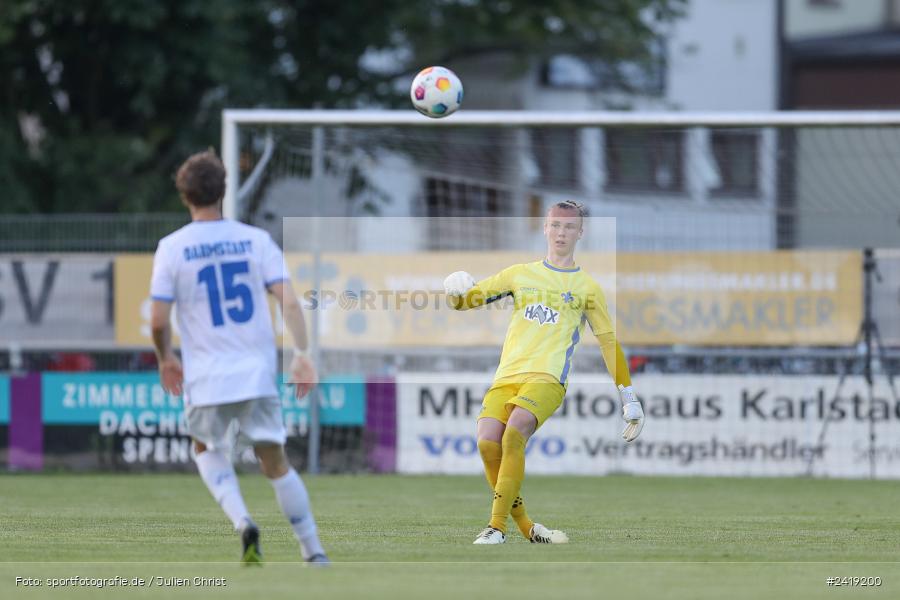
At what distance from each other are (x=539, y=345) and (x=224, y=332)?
2.67 metres

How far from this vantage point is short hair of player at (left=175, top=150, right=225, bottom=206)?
7914 mm

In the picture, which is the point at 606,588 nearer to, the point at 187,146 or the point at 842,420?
the point at 842,420

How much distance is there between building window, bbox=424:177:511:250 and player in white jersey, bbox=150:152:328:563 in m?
11.0

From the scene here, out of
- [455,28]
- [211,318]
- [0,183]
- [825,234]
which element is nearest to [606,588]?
[211,318]

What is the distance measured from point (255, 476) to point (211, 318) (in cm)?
968

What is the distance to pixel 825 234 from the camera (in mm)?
18281

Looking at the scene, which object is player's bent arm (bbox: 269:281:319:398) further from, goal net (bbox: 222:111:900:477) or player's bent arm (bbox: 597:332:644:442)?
goal net (bbox: 222:111:900:477)

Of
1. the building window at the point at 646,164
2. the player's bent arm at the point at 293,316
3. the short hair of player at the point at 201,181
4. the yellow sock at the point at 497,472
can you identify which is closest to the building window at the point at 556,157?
the building window at the point at 646,164

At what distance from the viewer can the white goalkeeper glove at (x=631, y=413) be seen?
9.80 m

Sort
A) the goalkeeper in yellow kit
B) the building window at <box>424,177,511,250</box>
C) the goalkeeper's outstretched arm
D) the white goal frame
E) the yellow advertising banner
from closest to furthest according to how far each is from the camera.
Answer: the goalkeeper in yellow kit < the goalkeeper's outstretched arm < the white goal frame < the yellow advertising banner < the building window at <box>424,177,511,250</box>

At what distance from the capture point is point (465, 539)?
1005 cm

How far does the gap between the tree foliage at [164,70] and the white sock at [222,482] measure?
16.4 meters

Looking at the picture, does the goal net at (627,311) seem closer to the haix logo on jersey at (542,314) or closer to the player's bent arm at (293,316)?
the haix logo on jersey at (542,314)

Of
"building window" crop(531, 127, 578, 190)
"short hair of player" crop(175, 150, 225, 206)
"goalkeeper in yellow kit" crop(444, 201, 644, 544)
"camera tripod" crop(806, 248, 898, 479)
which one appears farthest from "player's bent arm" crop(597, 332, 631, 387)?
"building window" crop(531, 127, 578, 190)
